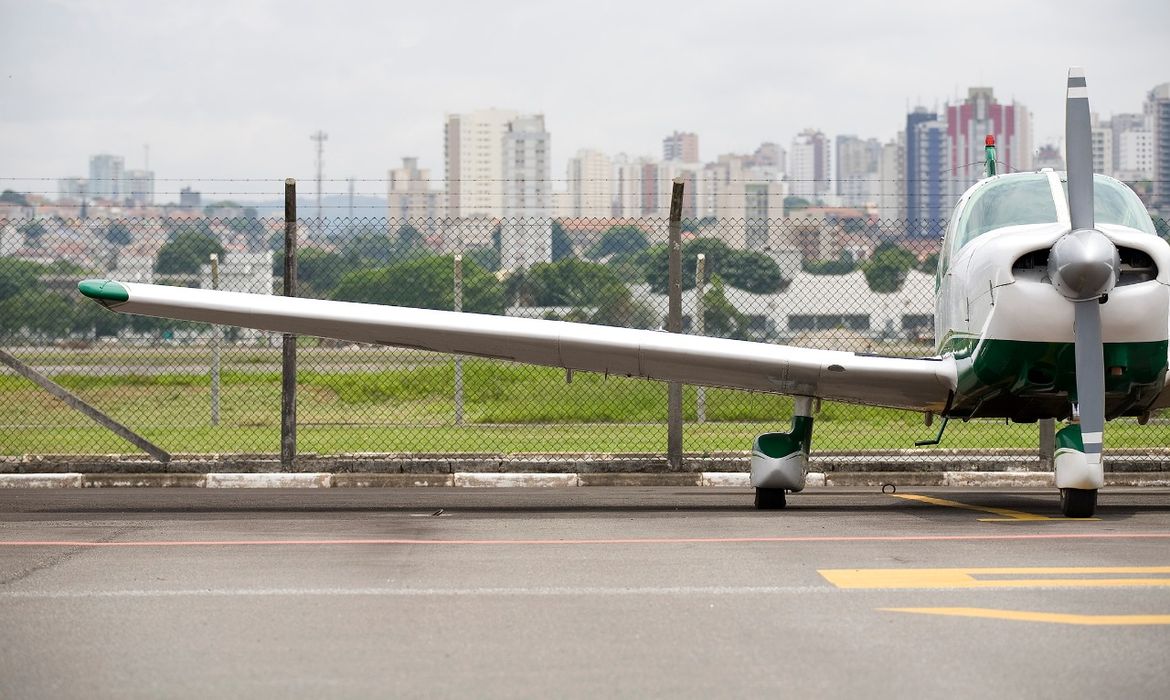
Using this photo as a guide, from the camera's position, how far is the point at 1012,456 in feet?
45.4

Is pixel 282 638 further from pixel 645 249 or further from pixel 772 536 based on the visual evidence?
pixel 645 249

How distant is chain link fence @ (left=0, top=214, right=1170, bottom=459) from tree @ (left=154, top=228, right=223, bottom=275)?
4cm

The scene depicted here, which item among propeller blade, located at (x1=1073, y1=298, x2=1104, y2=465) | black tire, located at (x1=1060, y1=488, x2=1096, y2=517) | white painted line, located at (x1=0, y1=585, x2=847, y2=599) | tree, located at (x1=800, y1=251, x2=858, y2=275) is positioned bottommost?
white painted line, located at (x1=0, y1=585, x2=847, y2=599)

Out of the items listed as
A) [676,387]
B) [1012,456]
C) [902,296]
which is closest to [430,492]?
[676,387]

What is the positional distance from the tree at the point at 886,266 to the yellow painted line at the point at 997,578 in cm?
894

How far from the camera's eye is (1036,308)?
9.55 meters

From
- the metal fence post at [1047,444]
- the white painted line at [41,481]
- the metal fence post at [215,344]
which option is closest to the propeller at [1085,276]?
the metal fence post at [1047,444]

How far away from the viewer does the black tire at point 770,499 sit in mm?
11047

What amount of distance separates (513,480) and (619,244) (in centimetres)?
383

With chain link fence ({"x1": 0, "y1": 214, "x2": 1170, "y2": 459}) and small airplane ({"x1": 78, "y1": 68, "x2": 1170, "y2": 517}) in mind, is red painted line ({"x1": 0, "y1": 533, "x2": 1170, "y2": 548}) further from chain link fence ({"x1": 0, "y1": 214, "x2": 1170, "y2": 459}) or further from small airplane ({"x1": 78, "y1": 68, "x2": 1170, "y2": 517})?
chain link fence ({"x1": 0, "y1": 214, "x2": 1170, "y2": 459})

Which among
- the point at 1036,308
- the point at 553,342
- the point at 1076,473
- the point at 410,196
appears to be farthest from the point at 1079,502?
the point at 410,196

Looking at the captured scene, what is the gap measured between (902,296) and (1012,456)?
12.1ft

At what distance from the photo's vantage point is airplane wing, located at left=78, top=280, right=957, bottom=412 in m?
10.5

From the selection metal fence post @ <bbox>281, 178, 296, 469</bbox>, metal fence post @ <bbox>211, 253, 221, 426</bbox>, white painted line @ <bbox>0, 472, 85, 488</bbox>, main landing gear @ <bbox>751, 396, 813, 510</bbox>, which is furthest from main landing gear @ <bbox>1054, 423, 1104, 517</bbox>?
metal fence post @ <bbox>211, 253, 221, 426</bbox>
